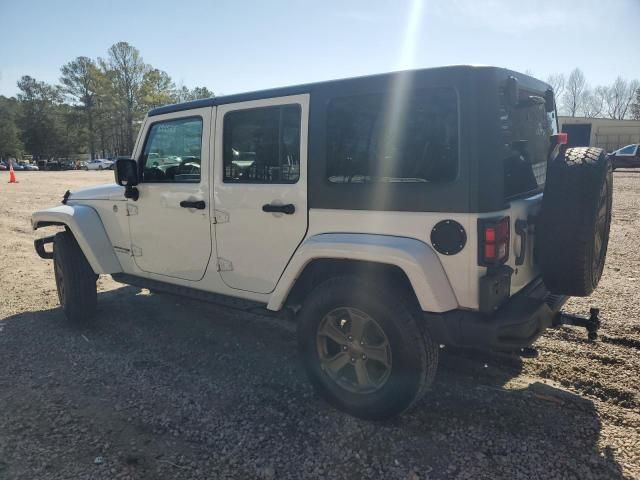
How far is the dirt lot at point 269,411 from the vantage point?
2.50 metres

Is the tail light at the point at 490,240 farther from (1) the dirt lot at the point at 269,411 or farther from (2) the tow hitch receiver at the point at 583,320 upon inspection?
(1) the dirt lot at the point at 269,411

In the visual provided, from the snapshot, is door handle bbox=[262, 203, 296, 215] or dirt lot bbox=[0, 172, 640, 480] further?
door handle bbox=[262, 203, 296, 215]

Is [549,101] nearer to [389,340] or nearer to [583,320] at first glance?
[583,320]

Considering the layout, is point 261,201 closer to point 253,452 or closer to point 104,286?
point 253,452

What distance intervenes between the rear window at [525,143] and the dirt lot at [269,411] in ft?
4.51

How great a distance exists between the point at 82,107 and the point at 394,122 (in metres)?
70.6

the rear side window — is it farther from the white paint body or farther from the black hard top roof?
the white paint body

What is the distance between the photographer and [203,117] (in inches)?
142

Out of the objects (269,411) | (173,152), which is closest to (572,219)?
(269,411)

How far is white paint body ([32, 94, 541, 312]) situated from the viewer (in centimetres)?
253

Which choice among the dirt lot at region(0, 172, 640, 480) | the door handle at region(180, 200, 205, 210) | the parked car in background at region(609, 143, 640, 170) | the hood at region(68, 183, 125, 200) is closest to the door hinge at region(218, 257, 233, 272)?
the door handle at region(180, 200, 205, 210)

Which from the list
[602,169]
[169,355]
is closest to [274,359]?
[169,355]

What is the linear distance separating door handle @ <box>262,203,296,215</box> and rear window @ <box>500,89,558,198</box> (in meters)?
1.30

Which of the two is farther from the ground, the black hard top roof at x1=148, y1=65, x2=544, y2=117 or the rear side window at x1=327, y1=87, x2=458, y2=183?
the black hard top roof at x1=148, y1=65, x2=544, y2=117
